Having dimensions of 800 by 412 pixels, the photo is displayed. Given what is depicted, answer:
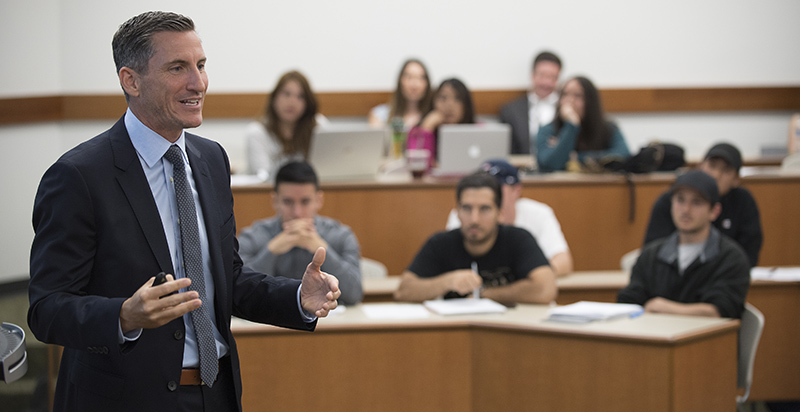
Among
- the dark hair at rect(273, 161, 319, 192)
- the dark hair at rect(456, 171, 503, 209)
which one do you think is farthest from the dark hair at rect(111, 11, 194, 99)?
the dark hair at rect(456, 171, 503, 209)

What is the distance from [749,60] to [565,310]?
5.11 m

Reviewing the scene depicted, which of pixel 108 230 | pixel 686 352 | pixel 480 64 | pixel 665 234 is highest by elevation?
pixel 480 64

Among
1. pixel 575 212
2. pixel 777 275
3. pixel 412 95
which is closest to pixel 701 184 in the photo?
pixel 777 275

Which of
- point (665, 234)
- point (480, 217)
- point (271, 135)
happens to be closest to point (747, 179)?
point (665, 234)

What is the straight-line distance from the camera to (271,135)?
4973 mm

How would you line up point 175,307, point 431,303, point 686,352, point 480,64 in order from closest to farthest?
point 175,307 < point 686,352 < point 431,303 < point 480,64

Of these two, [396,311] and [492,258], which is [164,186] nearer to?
[396,311]

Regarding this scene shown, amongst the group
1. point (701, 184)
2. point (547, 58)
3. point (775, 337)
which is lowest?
point (775, 337)

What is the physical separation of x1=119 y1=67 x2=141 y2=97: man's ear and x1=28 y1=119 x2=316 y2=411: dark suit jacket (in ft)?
0.26

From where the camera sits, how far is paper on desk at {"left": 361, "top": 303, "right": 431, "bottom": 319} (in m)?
3.06

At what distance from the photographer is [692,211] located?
10.9ft

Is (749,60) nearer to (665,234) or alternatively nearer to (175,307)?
(665,234)

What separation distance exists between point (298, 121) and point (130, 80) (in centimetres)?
363

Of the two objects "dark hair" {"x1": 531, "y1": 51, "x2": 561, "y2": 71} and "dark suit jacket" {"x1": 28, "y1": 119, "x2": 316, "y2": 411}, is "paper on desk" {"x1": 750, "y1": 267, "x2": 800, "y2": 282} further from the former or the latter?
"dark suit jacket" {"x1": 28, "y1": 119, "x2": 316, "y2": 411}
